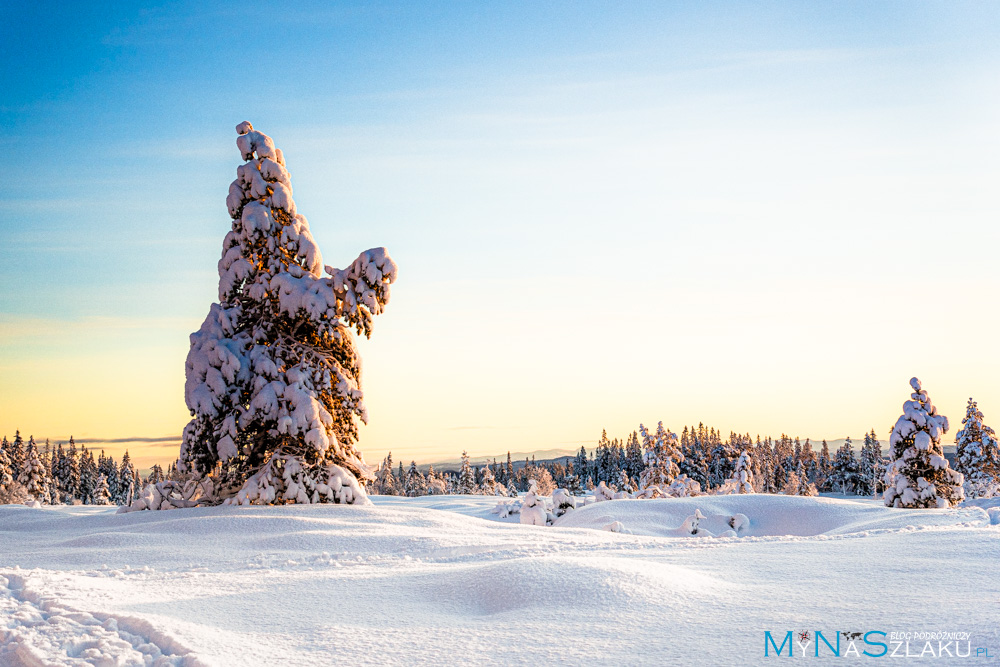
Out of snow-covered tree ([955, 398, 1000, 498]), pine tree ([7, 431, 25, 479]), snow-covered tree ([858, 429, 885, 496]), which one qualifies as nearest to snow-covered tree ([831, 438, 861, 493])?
snow-covered tree ([858, 429, 885, 496])

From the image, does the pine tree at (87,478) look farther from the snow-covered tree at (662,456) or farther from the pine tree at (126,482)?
the snow-covered tree at (662,456)

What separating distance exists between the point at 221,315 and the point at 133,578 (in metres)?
7.17

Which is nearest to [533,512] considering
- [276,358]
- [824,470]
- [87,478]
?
[276,358]

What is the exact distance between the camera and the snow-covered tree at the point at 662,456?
33.5 metres

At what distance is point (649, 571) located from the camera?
5887 millimetres

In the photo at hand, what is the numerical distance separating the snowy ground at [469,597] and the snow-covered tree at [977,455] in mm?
37653

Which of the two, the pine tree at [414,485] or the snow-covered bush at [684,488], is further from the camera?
the pine tree at [414,485]

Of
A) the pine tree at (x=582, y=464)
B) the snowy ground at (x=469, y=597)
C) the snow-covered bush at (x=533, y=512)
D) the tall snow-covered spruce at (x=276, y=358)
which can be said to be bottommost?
the pine tree at (x=582, y=464)

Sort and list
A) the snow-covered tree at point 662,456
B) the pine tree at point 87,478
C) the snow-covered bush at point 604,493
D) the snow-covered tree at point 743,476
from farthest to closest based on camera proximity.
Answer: the pine tree at point 87,478 < the snow-covered tree at point 743,476 < the snow-covered tree at point 662,456 < the snow-covered bush at point 604,493

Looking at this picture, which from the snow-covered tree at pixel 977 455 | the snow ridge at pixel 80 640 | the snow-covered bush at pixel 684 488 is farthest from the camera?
the snow-covered tree at pixel 977 455

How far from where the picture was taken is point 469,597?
223 inches

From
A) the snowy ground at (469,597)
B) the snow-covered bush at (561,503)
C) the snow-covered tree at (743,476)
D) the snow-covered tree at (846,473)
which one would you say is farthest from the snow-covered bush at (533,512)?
the snow-covered tree at (846,473)

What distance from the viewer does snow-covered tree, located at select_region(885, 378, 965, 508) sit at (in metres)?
21.8

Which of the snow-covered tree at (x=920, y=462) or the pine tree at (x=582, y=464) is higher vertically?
the snow-covered tree at (x=920, y=462)
